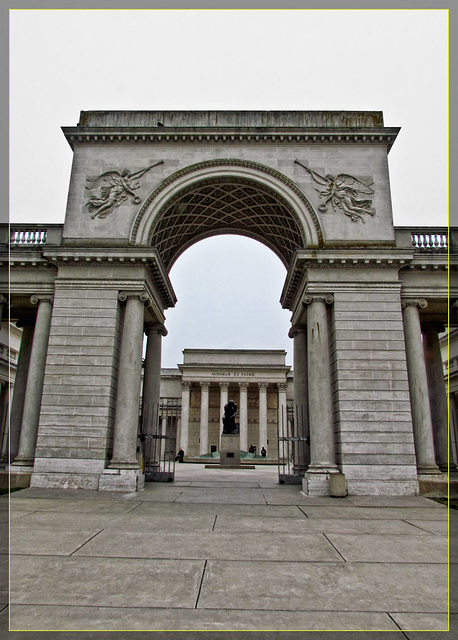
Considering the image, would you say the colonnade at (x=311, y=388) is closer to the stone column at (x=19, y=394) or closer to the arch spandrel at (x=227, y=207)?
the arch spandrel at (x=227, y=207)

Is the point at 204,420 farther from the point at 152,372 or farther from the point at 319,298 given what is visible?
the point at 319,298

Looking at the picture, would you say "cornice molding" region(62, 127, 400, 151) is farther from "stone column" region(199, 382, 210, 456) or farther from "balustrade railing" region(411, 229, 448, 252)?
"stone column" region(199, 382, 210, 456)

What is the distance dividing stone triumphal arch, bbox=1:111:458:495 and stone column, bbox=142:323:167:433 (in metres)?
0.49

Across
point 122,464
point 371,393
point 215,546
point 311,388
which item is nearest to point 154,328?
point 122,464

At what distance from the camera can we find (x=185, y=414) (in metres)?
60.8

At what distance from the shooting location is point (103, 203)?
70.3ft

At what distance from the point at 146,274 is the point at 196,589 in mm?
15590

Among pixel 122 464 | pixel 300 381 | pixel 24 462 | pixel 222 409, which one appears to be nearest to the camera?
pixel 122 464

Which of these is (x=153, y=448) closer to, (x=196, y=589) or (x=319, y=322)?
(x=319, y=322)

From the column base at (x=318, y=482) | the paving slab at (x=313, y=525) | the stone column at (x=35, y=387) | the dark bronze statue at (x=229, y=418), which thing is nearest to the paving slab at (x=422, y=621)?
the paving slab at (x=313, y=525)

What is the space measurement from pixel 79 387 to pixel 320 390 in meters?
10.2

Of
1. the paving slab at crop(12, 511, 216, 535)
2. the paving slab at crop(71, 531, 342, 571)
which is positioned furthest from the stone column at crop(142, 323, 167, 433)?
the paving slab at crop(71, 531, 342, 571)

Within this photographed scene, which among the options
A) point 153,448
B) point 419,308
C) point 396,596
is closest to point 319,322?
point 419,308

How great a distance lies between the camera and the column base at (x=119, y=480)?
17478mm
